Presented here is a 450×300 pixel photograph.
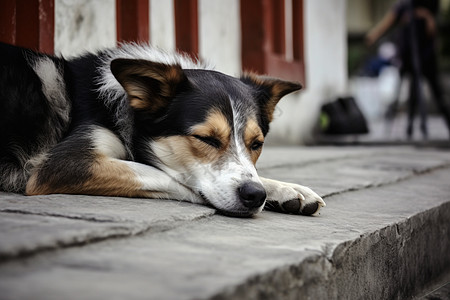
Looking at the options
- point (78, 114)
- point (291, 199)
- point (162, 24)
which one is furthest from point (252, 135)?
point (162, 24)

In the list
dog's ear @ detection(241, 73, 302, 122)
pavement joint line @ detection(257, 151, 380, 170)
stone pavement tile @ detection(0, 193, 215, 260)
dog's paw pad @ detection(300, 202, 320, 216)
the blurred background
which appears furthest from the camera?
pavement joint line @ detection(257, 151, 380, 170)

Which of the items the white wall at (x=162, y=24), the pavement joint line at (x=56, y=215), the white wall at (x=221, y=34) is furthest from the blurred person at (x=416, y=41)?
the pavement joint line at (x=56, y=215)

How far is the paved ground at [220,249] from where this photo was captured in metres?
1.53

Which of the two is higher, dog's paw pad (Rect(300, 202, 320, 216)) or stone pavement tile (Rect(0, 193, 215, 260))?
stone pavement tile (Rect(0, 193, 215, 260))

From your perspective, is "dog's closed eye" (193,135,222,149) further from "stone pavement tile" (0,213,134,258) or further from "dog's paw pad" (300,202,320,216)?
"stone pavement tile" (0,213,134,258)

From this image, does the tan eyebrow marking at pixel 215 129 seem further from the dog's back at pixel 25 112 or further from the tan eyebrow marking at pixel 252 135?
the dog's back at pixel 25 112

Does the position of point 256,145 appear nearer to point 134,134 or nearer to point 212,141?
point 212,141

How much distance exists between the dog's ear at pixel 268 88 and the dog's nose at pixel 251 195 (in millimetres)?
888

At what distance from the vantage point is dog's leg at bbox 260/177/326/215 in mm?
2852

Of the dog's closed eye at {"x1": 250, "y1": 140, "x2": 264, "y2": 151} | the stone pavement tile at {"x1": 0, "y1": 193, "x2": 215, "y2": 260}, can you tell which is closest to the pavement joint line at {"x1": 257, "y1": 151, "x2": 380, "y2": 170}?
the dog's closed eye at {"x1": 250, "y1": 140, "x2": 264, "y2": 151}

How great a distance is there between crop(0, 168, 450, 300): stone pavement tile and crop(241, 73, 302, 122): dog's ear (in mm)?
634

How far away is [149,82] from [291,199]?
881 mm

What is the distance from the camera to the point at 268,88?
3.51 metres

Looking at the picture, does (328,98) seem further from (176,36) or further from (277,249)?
(277,249)
